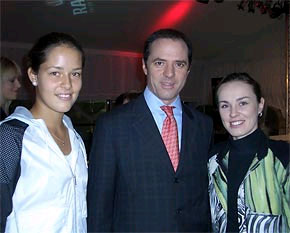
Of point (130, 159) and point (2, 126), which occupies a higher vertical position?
point (2, 126)

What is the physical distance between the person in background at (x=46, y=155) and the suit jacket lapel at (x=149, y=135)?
0.27 meters

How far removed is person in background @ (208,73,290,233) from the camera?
140 centimetres

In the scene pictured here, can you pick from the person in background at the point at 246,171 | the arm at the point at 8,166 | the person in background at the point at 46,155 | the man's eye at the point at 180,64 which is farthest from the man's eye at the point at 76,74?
the person in background at the point at 246,171

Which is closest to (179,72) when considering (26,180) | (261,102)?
(261,102)

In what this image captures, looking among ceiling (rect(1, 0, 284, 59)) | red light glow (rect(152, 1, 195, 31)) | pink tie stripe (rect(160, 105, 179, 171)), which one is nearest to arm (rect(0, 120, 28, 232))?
pink tie stripe (rect(160, 105, 179, 171))

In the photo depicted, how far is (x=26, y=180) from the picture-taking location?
1221 mm

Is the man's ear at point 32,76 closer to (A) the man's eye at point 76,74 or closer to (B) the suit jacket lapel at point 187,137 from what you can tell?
(A) the man's eye at point 76,74

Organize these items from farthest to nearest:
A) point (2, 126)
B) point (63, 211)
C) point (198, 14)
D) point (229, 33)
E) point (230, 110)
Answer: point (229, 33) → point (198, 14) → point (230, 110) → point (63, 211) → point (2, 126)

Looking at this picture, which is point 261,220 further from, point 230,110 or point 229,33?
point 229,33

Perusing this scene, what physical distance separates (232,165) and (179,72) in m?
0.47

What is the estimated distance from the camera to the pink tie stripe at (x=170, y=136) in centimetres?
157

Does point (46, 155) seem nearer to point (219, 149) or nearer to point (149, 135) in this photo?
point (149, 135)

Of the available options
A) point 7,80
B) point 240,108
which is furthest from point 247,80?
point 7,80

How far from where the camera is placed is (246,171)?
1.49 metres
